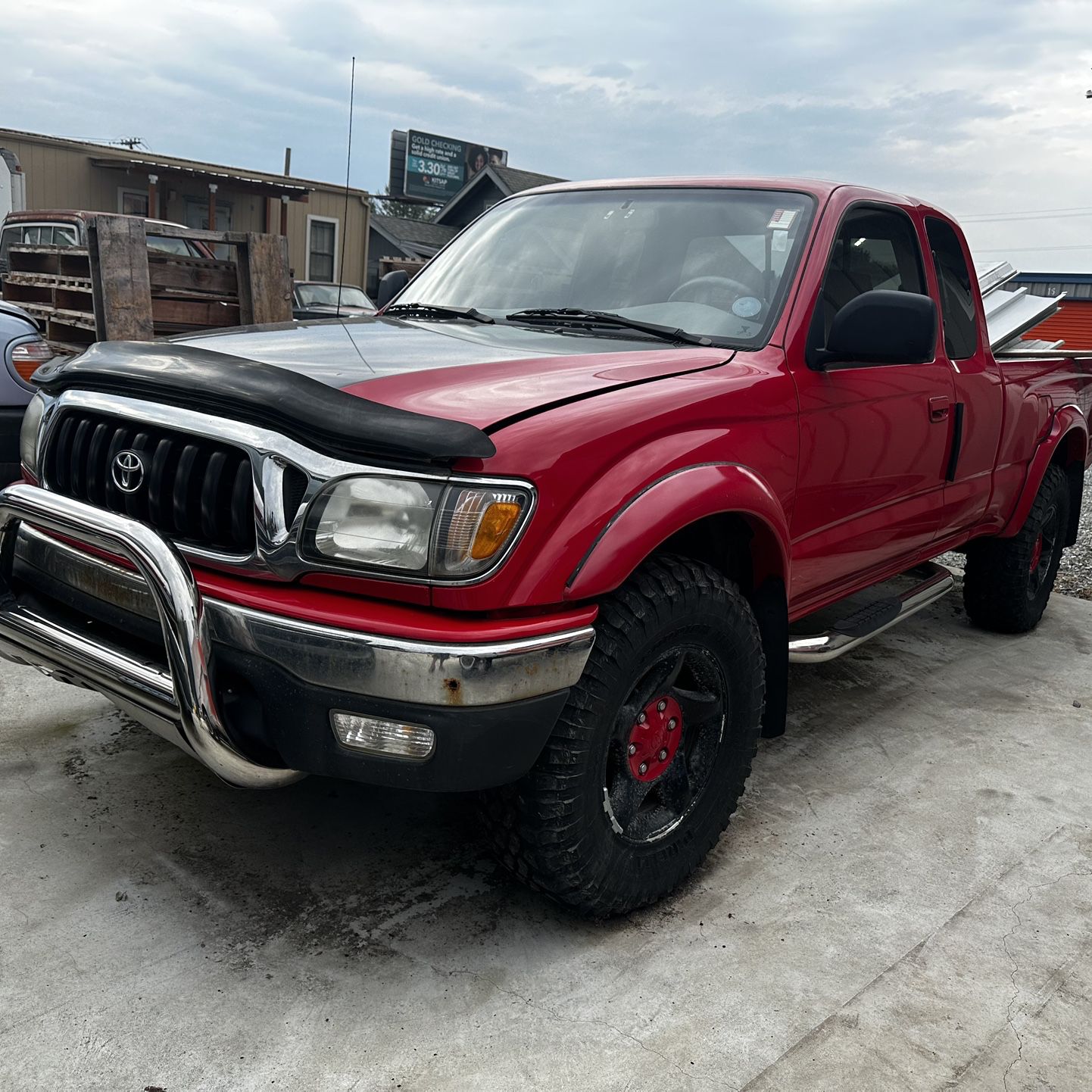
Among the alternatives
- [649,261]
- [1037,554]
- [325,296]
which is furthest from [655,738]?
[325,296]

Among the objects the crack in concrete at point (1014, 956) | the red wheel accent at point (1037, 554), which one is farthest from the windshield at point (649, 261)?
the red wheel accent at point (1037, 554)

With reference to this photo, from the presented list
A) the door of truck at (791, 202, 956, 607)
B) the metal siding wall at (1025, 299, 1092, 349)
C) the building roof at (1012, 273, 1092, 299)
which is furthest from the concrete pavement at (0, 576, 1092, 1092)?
the building roof at (1012, 273, 1092, 299)

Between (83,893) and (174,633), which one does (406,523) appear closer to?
(174,633)

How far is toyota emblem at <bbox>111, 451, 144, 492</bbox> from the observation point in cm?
237

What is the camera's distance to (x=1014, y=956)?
2.56m

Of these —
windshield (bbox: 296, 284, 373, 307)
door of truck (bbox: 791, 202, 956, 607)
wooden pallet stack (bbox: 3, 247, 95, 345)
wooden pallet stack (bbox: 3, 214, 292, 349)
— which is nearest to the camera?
door of truck (bbox: 791, 202, 956, 607)

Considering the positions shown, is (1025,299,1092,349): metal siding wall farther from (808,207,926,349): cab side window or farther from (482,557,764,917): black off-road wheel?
(482,557,764,917): black off-road wheel

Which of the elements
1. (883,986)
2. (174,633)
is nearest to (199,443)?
(174,633)

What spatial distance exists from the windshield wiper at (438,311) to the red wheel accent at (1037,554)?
3.09 m

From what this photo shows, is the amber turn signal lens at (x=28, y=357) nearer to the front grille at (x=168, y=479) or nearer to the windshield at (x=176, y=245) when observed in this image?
the front grille at (x=168, y=479)

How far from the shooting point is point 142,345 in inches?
102

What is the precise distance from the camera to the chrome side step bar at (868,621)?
3.15 metres

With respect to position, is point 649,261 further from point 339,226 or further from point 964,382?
point 339,226

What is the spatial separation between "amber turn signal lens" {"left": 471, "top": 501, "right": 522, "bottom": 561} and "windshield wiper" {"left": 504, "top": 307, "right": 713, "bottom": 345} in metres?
1.09
